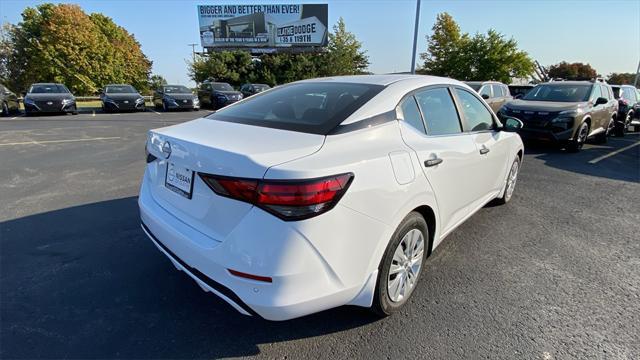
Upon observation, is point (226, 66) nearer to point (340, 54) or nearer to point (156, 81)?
point (340, 54)

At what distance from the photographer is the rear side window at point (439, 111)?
2.85 metres

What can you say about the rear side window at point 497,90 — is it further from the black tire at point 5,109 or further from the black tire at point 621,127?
the black tire at point 5,109

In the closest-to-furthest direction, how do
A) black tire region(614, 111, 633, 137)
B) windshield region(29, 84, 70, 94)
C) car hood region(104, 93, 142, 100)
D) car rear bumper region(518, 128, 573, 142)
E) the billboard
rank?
car rear bumper region(518, 128, 573, 142)
black tire region(614, 111, 633, 137)
windshield region(29, 84, 70, 94)
car hood region(104, 93, 142, 100)
the billboard

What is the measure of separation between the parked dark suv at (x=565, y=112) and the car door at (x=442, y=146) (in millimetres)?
6777

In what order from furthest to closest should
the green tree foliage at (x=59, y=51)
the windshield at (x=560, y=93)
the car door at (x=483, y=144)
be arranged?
the green tree foliage at (x=59, y=51)
the windshield at (x=560, y=93)
the car door at (x=483, y=144)

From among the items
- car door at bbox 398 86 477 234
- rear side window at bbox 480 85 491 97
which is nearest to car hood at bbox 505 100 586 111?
rear side window at bbox 480 85 491 97

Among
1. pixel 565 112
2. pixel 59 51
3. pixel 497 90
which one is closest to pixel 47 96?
pixel 497 90

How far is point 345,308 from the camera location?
2619 mm

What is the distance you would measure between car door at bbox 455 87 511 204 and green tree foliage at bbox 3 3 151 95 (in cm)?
4440

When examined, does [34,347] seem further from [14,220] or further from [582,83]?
→ [582,83]

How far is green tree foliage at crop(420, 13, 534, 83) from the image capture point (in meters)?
31.4

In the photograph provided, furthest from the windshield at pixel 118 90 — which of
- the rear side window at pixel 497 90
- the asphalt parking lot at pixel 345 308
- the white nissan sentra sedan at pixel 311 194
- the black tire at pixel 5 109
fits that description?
the white nissan sentra sedan at pixel 311 194

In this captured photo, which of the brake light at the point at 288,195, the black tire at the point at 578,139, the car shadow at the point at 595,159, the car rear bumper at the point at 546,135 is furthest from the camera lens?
the black tire at the point at 578,139

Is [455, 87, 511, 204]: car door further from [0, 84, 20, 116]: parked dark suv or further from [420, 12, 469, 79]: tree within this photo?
[420, 12, 469, 79]: tree
